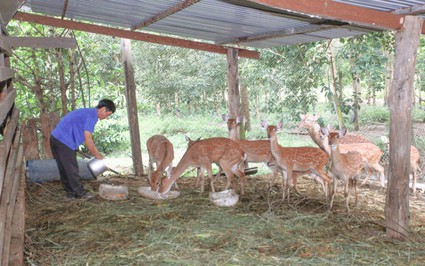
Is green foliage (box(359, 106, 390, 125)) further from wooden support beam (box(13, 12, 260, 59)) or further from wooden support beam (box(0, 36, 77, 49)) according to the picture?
wooden support beam (box(0, 36, 77, 49))

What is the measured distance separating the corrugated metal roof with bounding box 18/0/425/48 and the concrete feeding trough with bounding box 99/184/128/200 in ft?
8.61

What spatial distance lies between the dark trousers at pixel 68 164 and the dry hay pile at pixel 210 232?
0.25 meters

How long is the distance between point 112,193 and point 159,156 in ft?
3.94

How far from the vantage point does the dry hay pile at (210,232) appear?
4.64 meters

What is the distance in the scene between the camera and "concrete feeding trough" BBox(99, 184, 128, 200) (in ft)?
22.5

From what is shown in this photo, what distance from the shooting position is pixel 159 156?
7805 millimetres

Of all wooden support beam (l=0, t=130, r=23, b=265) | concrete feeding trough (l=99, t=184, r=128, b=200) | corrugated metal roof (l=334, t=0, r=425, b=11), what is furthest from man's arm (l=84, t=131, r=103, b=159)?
corrugated metal roof (l=334, t=0, r=425, b=11)

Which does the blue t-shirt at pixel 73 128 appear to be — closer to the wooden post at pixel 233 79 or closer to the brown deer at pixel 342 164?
the wooden post at pixel 233 79

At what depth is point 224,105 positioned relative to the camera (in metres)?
17.3

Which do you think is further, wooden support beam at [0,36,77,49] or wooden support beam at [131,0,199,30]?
wooden support beam at [0,36,77,49]

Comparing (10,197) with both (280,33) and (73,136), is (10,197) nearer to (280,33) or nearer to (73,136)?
(73,136)

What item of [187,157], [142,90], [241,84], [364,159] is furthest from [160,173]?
[142,90]

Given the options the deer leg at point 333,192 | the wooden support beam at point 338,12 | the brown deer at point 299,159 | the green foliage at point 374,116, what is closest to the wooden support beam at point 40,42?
the wooden support beam at point 338,12

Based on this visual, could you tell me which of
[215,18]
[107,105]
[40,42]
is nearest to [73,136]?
[107,105]
